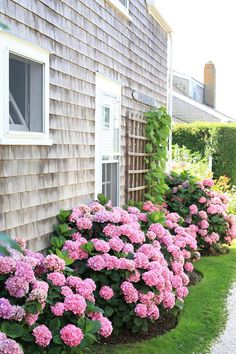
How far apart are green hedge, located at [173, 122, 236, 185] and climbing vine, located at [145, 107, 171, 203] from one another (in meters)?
8.95

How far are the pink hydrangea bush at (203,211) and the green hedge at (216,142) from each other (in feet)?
28.2

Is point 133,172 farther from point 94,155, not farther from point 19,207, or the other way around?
point 19,207

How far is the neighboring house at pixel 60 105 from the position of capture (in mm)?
4375

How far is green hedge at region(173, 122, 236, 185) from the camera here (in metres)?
18.0

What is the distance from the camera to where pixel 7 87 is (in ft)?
13.7

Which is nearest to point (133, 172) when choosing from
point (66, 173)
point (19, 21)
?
point (66, 173)

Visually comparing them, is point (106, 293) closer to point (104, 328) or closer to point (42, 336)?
point (104, 328)

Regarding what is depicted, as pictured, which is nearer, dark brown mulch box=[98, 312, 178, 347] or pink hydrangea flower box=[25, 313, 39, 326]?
pink hydrangea flower box=[25, 313, 39, 326]

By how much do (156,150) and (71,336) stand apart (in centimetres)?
621

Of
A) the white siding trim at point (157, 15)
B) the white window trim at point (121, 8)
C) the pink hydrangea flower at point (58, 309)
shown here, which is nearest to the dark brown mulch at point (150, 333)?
the pink hydrangea flower at point (58, 309)

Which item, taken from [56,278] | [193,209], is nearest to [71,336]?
[56,278]

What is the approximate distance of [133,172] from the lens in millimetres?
8336

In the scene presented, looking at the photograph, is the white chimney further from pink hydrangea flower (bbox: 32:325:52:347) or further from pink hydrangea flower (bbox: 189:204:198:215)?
pink hydrangea flower (bbox: 32:325:52:347)

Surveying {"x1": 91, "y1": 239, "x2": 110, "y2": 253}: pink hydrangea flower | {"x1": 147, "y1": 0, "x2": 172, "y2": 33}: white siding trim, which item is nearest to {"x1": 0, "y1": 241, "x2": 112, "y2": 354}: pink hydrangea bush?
{"x1": 91, "y1": 239, "x2": 110, "y2": 253}: pink hydrangea flower
